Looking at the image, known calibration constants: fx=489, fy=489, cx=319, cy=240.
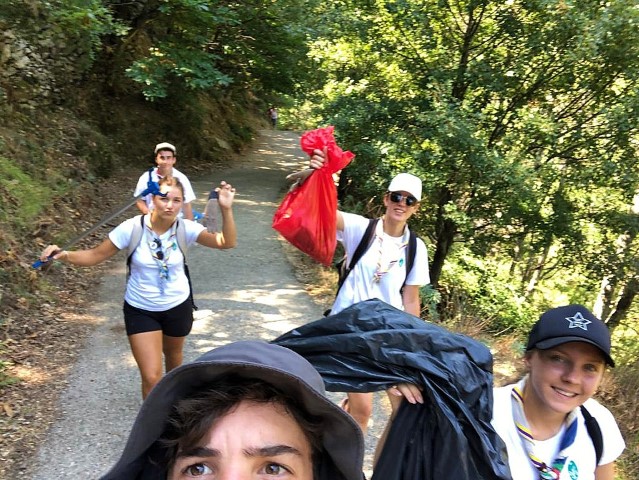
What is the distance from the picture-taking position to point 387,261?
334 centimetres

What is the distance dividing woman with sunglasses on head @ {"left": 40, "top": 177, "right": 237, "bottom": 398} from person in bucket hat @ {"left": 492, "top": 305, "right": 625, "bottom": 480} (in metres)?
2.28

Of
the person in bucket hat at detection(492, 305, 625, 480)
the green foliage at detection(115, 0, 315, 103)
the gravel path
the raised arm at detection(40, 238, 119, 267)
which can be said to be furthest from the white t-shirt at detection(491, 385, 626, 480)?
the green foliage at detection(115, 0, 315, 103)

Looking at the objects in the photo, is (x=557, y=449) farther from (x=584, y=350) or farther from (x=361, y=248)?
(x=361, y=248)

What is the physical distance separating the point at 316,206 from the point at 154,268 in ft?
4.34

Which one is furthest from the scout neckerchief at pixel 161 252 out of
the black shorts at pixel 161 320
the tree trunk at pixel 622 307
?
the tree trunk at pixel 622 307

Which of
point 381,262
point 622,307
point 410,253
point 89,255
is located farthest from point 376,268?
point 622,307

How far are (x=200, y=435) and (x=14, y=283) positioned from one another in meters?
5.59

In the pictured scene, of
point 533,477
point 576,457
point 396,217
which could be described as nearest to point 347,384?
point 533,477

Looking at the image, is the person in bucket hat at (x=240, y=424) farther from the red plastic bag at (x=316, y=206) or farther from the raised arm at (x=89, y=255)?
the raised arm at (x=89, y=255)

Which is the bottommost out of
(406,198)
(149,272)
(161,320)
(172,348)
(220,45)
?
(172,348)

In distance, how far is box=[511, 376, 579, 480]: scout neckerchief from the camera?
182 cm

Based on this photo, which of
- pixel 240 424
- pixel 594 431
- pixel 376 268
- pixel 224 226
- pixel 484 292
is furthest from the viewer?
pixel 484 292

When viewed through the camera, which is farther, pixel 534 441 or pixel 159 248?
pixel 159 248

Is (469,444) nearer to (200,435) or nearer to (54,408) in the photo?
(200,435)
